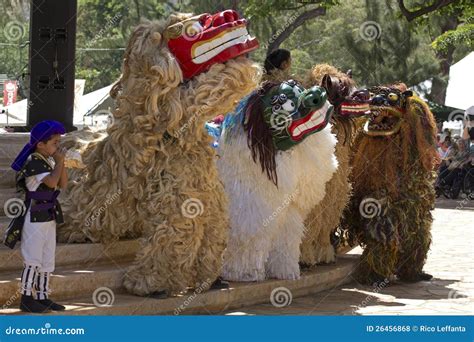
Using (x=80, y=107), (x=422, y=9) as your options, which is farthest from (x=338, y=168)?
(x=80, y=107)

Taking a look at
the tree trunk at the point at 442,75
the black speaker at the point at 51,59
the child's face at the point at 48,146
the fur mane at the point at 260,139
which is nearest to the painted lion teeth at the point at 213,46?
the fur mane at the point at 260,139

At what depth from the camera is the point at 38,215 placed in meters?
6.02

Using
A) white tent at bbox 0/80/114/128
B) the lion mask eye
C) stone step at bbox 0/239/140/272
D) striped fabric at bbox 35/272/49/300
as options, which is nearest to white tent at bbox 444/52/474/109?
white tent at bbox 0/80/114/128

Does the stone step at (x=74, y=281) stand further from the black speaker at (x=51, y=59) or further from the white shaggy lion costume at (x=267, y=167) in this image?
the black speaker at (x=51, y=59)

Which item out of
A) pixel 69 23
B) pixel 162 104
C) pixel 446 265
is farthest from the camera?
pixel 446 265

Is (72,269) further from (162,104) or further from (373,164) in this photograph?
(373,164)

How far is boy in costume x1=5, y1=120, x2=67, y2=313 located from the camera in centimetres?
600

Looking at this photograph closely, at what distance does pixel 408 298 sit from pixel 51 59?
4.22 meters

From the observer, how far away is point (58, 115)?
9.70 m

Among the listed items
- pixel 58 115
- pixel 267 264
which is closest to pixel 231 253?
pixel 267 264

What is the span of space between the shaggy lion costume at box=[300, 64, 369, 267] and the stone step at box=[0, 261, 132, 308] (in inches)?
89.5

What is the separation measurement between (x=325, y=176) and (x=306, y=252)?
3.35 feet

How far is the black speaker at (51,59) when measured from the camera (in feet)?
31.4

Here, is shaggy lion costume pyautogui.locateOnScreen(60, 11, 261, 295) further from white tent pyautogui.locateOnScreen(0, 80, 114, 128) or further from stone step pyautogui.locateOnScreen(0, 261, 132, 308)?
white tent pyautogui.locateOnScreen(0, 80, 114, 128)
